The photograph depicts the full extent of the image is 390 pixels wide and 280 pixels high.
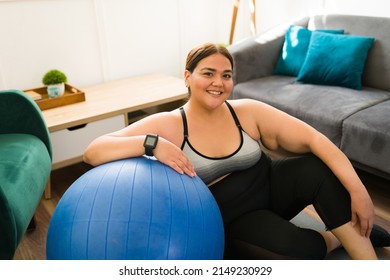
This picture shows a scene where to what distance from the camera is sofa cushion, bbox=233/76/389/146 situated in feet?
7.29

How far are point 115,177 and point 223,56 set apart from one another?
0.59 meters

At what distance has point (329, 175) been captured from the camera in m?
1.40

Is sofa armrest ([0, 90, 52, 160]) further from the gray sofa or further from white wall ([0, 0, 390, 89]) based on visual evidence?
the gray sofa

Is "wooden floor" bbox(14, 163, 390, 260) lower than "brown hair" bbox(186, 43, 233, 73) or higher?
lower

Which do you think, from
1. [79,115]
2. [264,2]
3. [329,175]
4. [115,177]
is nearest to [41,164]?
[79,115]

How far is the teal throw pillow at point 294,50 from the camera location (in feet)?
9.25

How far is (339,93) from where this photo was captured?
2.44 meters

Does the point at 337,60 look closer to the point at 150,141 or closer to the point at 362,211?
the point at 362,211

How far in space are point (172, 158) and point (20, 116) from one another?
44.3 inches

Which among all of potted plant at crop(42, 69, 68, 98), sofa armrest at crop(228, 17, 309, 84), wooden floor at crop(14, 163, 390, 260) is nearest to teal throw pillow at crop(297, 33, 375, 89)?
sofa armrest at crop(228, 17, 309, 84)

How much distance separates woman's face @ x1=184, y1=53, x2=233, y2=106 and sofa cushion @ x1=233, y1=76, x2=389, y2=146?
3.37 ft

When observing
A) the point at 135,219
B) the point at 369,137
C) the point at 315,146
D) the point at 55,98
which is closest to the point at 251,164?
the point at 315,146

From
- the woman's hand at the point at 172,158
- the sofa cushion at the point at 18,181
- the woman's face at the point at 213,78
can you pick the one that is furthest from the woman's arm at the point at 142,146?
the sofa cushion at the point at 18,181
